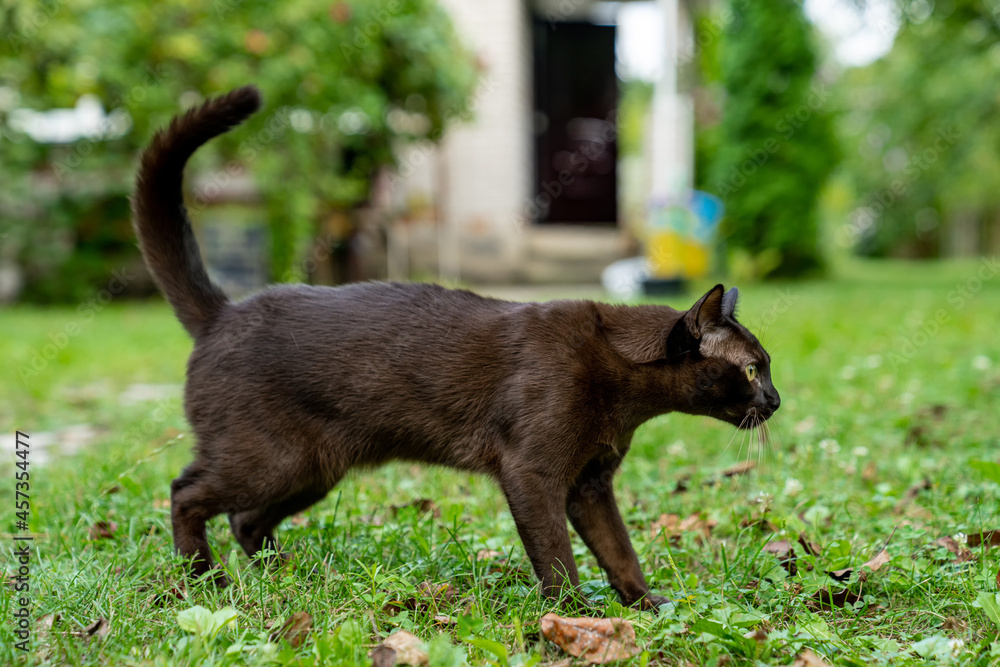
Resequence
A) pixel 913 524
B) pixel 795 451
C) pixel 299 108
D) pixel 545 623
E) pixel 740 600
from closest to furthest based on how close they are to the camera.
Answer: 1. pixel 545 623
2. pixel 740 600
3. pixel 913 524
4. pixel 795 451
5. pixel 299 108

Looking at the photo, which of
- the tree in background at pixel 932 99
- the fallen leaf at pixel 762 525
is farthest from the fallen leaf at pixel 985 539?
the tree in background at pixel 932 99

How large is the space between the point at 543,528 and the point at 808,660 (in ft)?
1.91

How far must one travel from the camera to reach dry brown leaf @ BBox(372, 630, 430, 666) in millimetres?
1524

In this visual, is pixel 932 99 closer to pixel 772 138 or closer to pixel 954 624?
pixel 772 138

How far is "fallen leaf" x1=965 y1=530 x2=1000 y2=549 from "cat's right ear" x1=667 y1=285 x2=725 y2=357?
2.71 ft

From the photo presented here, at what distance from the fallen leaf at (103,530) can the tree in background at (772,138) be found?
955 centimetres

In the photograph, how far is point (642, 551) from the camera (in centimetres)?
219

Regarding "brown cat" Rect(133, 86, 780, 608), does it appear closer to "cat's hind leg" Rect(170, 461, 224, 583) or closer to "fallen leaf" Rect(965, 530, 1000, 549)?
"cat's hind leg" Rect(170, 461, 224, 583)

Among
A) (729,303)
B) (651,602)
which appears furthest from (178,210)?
(651,602)

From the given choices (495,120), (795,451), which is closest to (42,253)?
(495,120)

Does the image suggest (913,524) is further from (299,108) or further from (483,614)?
(299,108)

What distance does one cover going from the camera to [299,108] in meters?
7.62

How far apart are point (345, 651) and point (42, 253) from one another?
8.65 metres

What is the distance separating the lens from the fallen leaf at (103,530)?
223cm
